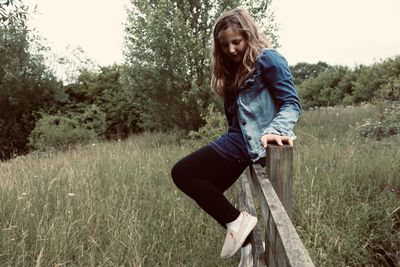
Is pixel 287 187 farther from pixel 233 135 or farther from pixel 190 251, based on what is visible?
pixel 190 251

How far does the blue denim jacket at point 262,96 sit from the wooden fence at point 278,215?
193mm

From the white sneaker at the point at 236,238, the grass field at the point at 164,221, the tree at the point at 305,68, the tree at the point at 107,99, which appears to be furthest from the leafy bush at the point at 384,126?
the tree at the point at 305,68

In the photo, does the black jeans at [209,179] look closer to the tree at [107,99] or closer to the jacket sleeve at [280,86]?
the jacket sleeve at [280,86]

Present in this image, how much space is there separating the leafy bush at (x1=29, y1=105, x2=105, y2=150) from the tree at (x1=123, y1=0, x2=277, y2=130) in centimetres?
263

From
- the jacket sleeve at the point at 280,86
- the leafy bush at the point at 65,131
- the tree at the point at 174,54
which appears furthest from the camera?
the leafy bush at the point at 65,131

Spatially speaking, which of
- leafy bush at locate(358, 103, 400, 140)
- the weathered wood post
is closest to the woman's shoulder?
the weathered wood post

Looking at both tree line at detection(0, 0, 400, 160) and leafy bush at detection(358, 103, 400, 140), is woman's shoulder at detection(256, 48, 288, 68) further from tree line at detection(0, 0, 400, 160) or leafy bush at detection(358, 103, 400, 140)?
leafy bush at detection(358, 103, 400, 140)

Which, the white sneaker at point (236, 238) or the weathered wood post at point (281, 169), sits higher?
the weathered wood post at point (281, 169)

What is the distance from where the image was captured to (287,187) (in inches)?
76.8

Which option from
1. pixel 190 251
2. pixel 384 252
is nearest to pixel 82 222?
pixel 190 251

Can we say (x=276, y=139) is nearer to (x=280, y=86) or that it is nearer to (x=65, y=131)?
(x=280, y=86)

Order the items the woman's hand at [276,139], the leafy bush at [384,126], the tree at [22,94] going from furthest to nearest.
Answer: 1. the tree at [22,94]
2. the leafy bush at [384,126]
3. the woman's hand at [276,139]

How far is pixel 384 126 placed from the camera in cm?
770

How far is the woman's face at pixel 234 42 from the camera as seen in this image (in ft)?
8.31
